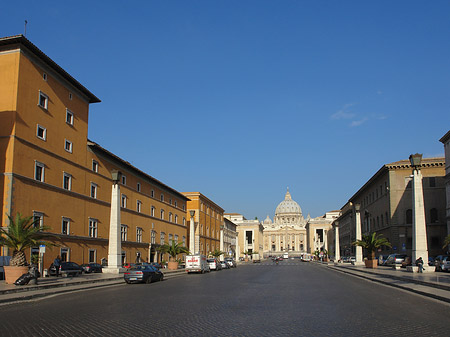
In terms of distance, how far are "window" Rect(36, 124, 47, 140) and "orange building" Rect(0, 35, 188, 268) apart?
8cm

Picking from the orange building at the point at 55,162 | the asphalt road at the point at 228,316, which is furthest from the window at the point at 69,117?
the asphalt road at the point at 228,316

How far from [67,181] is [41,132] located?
5.75 m

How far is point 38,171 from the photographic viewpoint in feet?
118

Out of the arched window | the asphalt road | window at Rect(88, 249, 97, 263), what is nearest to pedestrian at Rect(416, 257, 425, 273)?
the asphalt road

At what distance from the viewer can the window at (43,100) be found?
1443 inches

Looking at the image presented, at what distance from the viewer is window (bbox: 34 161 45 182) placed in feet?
116

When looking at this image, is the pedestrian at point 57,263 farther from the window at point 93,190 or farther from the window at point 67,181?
the window at point 93,190

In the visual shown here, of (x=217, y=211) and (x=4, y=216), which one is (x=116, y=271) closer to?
(x=4, y=216)

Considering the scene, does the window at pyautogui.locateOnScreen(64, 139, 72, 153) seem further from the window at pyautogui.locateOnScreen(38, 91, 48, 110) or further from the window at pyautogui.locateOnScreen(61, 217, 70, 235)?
the window at pyautogui.locateOnScreen(61, 217, 70, 235)

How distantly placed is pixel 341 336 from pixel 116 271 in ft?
93.9

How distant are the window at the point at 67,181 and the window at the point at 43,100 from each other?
626cm

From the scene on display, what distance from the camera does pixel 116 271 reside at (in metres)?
35.8

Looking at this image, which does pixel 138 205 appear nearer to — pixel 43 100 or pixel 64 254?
pixel 64 254

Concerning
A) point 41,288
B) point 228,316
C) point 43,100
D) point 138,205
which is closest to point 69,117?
point 43,100
